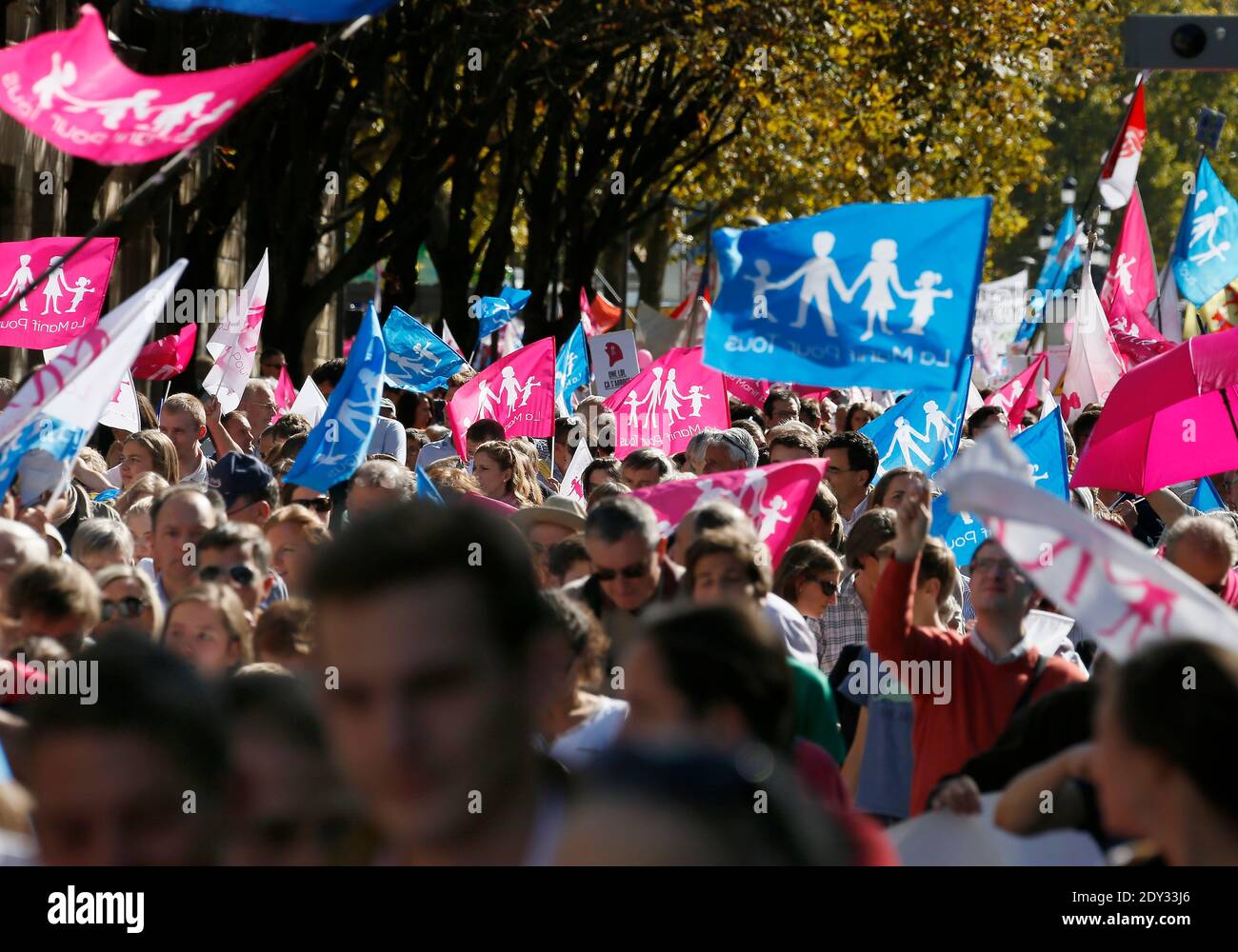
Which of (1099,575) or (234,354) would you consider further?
(234,354)

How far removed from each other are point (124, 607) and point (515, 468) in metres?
3.49

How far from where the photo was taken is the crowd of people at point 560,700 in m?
2.07

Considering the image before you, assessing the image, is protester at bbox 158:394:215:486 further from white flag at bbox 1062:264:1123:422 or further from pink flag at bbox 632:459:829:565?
white flag at bbox 1062:264:1123:422

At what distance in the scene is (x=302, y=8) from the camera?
5.16 m

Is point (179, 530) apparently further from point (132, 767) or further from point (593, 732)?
point (132, 767)

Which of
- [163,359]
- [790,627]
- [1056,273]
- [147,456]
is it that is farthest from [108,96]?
[1056,273]

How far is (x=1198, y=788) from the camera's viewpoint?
8.20 feet

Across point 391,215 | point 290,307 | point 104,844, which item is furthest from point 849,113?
point 104,844

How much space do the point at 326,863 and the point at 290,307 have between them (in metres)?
19.5

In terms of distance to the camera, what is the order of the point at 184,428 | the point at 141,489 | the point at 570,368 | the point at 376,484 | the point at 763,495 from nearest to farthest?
1. the point at 763,495
2. the point at 376,484
3. the point at 141,489
4. the point at 184,428
5. the point at 570,368

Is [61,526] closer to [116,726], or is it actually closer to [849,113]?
[116,726]

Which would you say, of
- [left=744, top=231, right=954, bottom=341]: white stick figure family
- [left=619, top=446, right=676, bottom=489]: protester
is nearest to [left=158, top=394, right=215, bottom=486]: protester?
[left=619, top=446, right=676, bottom=489]: protester

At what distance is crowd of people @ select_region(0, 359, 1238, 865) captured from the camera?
81.4 inches

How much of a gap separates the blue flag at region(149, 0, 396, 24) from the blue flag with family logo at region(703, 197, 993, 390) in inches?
74.9
